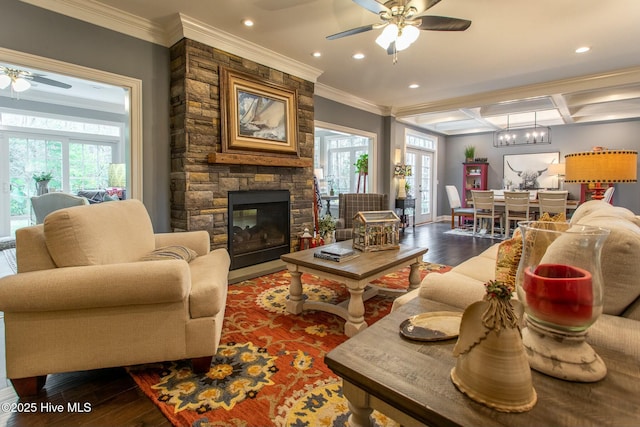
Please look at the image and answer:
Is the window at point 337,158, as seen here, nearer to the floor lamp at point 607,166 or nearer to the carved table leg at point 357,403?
the floor lamp at point 607,166

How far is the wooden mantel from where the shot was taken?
3.34 metres

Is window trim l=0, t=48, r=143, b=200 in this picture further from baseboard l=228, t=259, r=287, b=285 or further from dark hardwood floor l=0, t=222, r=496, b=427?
dark hardwood floor l=0, t=222, r=496, b=427

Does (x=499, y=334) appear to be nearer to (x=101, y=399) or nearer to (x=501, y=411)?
(x=501, y=411)

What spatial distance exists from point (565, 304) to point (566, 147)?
28.8 ft

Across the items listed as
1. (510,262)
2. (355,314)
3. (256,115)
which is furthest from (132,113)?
(510,262)

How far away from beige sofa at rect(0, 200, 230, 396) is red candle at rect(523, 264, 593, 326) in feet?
4.86

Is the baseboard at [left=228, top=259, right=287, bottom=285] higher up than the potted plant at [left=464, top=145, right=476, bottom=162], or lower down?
lower down

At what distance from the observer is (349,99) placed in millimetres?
5621

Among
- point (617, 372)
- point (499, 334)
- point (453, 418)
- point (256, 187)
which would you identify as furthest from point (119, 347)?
point (256, 187)


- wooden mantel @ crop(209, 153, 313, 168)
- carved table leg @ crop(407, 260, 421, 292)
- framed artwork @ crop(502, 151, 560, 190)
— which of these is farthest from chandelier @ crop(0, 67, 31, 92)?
framed artwork @ crop(502, 151, 560, 190)

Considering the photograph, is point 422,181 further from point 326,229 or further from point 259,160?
point 259,160

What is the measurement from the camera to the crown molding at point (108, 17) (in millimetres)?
2656

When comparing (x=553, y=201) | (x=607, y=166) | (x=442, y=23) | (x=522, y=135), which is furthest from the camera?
(x=522, y=135)

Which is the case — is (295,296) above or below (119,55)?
below
